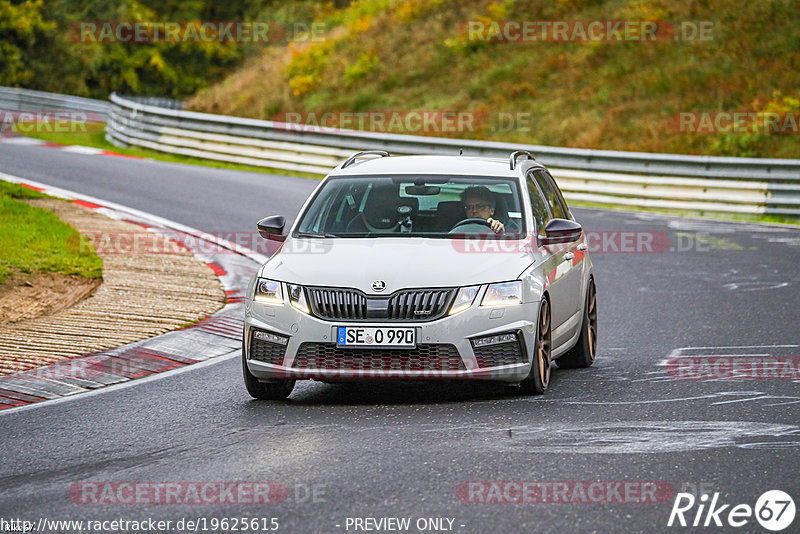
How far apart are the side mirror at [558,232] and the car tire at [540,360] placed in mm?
529

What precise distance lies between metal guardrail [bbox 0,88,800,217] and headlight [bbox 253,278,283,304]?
1639 cm

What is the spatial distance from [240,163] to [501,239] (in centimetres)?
2105

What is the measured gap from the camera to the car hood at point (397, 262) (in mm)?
8188

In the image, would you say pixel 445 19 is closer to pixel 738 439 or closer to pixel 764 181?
pixel 764 181

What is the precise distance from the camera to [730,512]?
5.66m

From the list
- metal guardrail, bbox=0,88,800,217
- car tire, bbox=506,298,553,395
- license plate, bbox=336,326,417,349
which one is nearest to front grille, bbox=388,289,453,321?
license plate, bbox=336,326,417,349

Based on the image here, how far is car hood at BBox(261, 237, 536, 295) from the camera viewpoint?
26.9 feet

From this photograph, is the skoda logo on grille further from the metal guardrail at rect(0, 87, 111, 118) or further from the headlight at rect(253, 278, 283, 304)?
the metal guardrail at rect(0, 87, 111, 118)

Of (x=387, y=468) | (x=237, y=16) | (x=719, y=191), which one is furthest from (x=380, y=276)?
(x=237, y=16)

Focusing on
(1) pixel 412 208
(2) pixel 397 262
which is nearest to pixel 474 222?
(1) pixel 412 208

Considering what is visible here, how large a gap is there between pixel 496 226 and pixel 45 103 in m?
Answer: 34.8

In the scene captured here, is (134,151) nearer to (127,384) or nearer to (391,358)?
(127,384)

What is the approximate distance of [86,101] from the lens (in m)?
41.3

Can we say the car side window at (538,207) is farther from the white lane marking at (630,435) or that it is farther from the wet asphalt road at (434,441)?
the white lane marking at (630,435)
